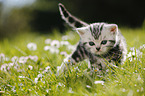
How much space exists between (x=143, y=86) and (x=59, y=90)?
80 cm

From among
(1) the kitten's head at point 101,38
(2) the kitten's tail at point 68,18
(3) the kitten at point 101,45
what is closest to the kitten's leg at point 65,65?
(3) the kitten at point 101,45

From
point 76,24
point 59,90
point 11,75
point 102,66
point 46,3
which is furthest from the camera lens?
point 46,3

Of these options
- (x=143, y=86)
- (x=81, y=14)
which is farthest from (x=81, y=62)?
(x=81, y=14)

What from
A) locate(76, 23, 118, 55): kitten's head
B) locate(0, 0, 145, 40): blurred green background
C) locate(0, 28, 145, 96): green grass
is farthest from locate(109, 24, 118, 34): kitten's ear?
locate(0, 0, 145, 40): blurred green background

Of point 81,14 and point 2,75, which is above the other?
point 81,14

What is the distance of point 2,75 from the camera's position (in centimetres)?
239

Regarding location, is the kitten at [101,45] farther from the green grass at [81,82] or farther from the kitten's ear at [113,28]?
the green grass at [81,82]

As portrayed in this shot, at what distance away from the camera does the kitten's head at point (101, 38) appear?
210cm

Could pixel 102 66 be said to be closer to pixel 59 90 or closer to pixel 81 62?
pixel 81 62

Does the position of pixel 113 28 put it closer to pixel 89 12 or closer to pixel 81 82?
pixel 81 82

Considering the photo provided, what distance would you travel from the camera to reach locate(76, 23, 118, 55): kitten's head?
2104 millimetres

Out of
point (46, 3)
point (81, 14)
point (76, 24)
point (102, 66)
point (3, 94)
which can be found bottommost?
point (3, 94)

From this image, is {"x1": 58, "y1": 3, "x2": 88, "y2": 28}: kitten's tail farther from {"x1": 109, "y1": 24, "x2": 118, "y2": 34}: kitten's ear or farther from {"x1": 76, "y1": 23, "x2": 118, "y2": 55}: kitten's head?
{"x1": 109, "y1": 24, "x2": 118, "y2": 34}: kitten's ear

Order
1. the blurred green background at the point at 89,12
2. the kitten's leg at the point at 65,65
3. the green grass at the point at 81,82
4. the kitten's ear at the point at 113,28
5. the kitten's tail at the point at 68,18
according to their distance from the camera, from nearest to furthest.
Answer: the green grass at the point at 81,82, the kitten's ear at the point at 113,28, the kitten's leg at the point at 65,65, the kitten's tail at the point at 68,18, the blurred green background at the point at 89,12
